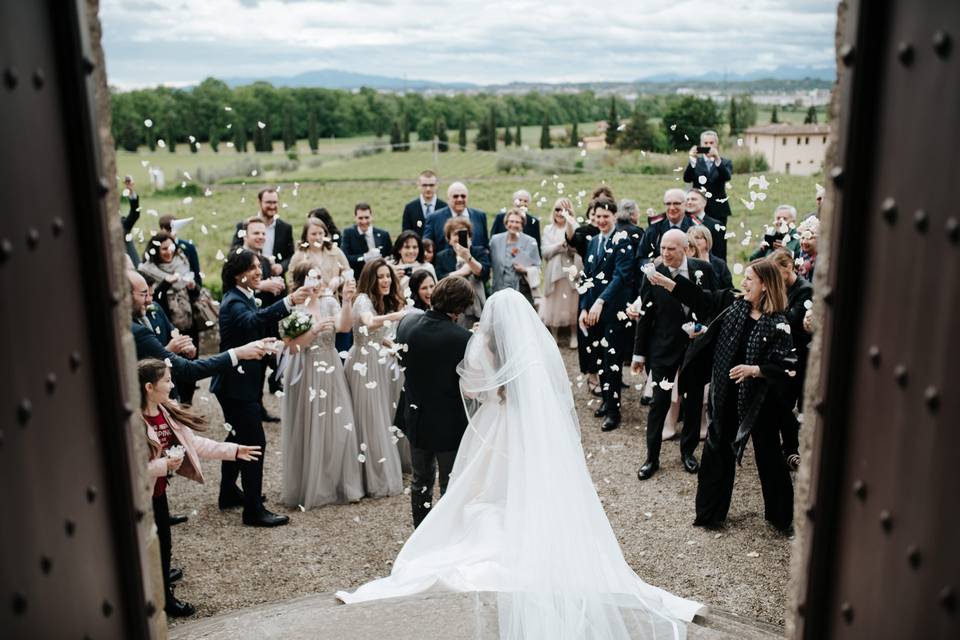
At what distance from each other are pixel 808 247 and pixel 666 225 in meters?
1.57

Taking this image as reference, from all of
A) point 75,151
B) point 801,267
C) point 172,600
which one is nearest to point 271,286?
point 172,600

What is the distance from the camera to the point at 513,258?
10094mm

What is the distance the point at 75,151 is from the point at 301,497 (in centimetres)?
533

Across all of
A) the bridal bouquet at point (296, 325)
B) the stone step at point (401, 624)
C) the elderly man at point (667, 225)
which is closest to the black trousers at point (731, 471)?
the stone step at point (401, 624)

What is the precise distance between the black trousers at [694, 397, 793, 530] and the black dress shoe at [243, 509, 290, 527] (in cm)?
312

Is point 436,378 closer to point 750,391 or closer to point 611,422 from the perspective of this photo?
point 750,391

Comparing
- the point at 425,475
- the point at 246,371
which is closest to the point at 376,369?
the point at 246,371

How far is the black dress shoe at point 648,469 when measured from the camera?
752cm

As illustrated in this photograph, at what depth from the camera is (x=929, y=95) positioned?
1.89 metres

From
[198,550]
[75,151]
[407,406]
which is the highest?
[75,151]

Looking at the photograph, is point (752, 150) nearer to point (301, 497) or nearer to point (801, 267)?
point (801, 267)

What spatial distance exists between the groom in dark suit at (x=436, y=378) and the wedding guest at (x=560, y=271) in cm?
414

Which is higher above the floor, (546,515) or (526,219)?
(526,219)

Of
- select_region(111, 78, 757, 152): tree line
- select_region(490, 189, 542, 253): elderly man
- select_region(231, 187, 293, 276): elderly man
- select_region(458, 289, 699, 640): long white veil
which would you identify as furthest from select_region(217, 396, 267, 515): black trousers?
select_region(111, 78, 757, 152): tree line
